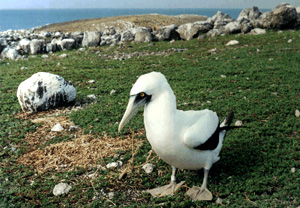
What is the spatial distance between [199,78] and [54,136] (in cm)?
562

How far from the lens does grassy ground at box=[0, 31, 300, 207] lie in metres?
4.19

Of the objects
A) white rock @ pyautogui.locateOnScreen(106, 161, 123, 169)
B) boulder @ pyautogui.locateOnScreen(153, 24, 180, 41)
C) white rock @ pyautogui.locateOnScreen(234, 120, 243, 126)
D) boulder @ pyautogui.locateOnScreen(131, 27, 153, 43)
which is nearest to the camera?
white rock @ pyautogui.locateOnScreen(106, 161, 123, 169)

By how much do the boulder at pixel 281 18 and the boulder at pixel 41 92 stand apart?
51.8 ft

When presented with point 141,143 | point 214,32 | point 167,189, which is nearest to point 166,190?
point 167,189

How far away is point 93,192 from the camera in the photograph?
4.32m

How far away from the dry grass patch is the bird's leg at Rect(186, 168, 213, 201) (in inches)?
56.6

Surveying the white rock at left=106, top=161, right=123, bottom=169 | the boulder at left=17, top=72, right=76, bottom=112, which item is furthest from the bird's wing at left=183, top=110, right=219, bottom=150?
the boulder at left=17, top=72, right=76, bottom=112

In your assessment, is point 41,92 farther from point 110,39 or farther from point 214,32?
point 214,32

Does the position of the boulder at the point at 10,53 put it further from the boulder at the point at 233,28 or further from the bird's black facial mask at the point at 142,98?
the bird's black facial mask at the point at 142,98

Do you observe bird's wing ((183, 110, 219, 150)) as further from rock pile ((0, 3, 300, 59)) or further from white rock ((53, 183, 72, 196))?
rock pile ((0, 3, 300, 59))

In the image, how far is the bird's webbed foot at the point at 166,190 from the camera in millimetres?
4129

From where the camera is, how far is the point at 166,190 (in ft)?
13.7

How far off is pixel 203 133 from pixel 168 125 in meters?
0.50

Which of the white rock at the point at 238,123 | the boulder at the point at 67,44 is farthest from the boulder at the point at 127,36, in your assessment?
the white rock at the point at 238,123
